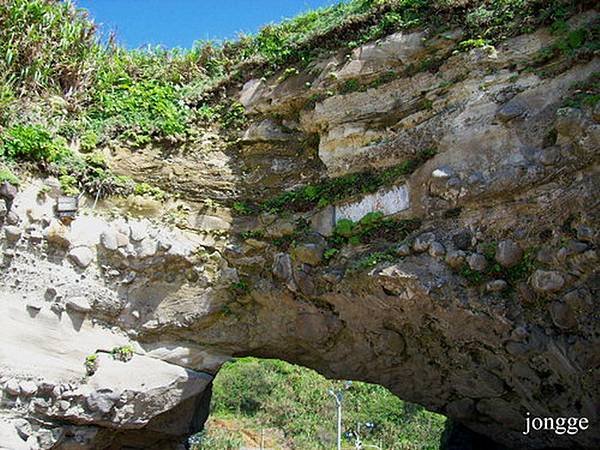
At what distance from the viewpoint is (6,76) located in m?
7.21

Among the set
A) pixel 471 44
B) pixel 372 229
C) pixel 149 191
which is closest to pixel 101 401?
pixel 149 191

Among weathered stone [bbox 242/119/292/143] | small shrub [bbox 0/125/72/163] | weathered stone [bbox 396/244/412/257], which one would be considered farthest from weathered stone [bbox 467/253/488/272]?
small shrub [bbox 0/125/72/163]

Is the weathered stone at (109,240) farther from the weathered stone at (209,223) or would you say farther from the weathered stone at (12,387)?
the weathered stone at (12,387)

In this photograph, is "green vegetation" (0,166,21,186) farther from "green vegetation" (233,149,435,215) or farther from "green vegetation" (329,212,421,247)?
"green vegetation" (329,212,421,247)

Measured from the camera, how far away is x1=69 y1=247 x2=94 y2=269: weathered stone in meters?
6.55

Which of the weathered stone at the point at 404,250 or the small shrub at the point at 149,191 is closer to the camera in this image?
the weathered stone at the point at 404,250

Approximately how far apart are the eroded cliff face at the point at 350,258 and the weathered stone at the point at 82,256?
0.05 feet

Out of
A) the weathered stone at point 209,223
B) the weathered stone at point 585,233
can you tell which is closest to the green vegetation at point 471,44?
the weathered stone at point 585,233

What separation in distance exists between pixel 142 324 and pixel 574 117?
16.6 ft

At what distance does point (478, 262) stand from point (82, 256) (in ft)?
14.1

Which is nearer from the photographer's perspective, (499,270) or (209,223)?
(499,270)

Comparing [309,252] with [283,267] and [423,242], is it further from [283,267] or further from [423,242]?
[423,242]

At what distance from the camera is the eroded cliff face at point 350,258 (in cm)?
561

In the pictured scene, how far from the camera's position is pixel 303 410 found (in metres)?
21.4
